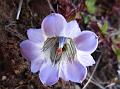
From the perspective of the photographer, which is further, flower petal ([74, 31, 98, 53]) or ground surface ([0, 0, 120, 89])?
ground surface ([0, 0, 120, 89])

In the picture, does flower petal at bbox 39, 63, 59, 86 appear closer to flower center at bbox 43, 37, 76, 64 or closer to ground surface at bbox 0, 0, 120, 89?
flower center at bbox 43, 37, 76, 64

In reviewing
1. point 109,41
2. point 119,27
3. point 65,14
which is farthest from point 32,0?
point 119,27

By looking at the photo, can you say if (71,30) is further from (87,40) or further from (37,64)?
(37,64)

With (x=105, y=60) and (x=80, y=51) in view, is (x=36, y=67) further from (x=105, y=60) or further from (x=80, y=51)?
(x=105, y=60)

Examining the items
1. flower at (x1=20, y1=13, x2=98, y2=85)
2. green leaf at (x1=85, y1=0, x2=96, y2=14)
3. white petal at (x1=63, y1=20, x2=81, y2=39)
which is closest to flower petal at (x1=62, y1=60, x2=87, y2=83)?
flower at (x1=20, y1=13, x2=98, y2=85)

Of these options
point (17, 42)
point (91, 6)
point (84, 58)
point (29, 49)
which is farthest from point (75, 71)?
point (91, 6)

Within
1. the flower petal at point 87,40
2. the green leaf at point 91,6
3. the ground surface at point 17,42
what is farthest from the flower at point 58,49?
the green leaf at point 91,6

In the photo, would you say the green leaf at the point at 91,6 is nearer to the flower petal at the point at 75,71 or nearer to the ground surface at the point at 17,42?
the ground surface at the point at 17,42
